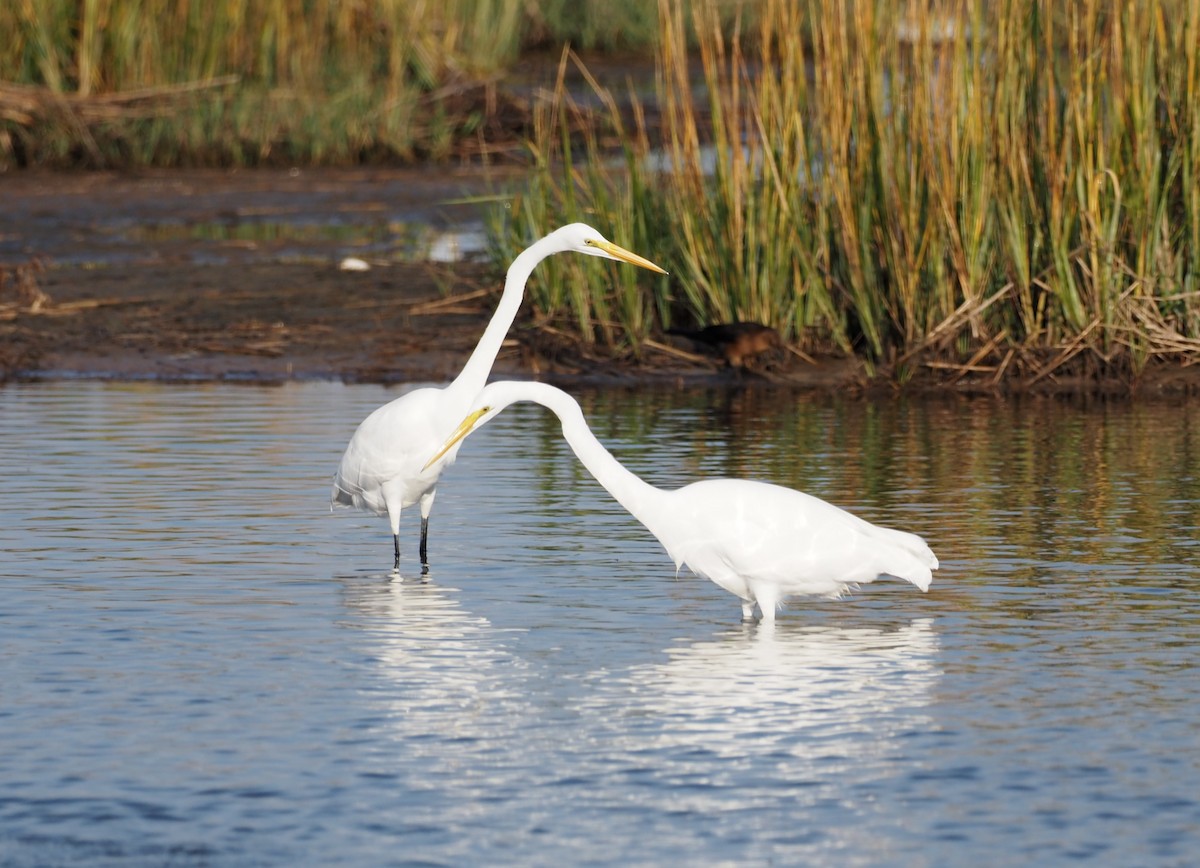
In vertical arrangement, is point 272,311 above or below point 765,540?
above

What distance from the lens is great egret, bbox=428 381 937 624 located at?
703 cm

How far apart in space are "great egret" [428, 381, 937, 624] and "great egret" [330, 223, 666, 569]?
108 cm

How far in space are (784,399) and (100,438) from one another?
4.00 meters

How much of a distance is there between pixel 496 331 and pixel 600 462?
4.64ft

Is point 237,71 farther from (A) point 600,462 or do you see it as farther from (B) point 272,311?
(A) point 600,462

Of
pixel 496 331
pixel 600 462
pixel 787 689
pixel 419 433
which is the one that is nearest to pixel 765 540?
pixel 600 462

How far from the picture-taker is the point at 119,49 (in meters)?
21.3

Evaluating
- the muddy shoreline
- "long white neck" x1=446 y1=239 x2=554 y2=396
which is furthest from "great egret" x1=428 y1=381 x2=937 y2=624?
the muddy shoreline

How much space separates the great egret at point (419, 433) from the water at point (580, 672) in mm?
285

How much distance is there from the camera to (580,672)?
654 centimetres

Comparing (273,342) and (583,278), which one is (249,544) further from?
(273,342)

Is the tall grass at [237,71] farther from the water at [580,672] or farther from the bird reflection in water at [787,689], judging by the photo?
the bird reflection in water at [787,689]

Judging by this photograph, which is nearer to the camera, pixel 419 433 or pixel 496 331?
pixel 419 433

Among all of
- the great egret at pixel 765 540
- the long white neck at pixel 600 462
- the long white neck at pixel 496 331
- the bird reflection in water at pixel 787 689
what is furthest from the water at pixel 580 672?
the long white neck at pixel 496 331
